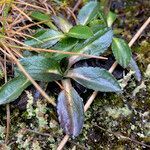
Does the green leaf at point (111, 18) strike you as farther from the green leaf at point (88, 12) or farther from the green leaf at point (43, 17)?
the green leaf at point (43, 17)

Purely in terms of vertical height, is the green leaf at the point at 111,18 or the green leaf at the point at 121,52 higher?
the green leaf at the point at 111,18

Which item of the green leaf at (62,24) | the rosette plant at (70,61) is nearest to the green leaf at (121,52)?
the rosette plant at (70,61)

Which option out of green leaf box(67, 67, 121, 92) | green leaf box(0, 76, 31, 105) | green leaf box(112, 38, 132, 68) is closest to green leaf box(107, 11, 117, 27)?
green leaf box(112, 38, 132, 68)

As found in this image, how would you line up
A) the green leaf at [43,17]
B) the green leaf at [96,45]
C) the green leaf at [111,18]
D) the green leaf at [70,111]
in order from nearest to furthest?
the green leaf at [70,111] < the green leaf at [96,45] < the green leaf at [43,17] < the green leaf at [111,18]

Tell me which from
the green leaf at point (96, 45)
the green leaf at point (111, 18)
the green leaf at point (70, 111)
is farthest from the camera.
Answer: the green leaf at point (111, 18)

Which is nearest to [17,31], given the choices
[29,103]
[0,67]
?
[0,67]

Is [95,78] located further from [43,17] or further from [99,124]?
[43,17]

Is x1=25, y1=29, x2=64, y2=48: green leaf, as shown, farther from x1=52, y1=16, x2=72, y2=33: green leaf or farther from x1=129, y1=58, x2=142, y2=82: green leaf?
x1=129, y1=58, x2=142, y2=82: green leaf
